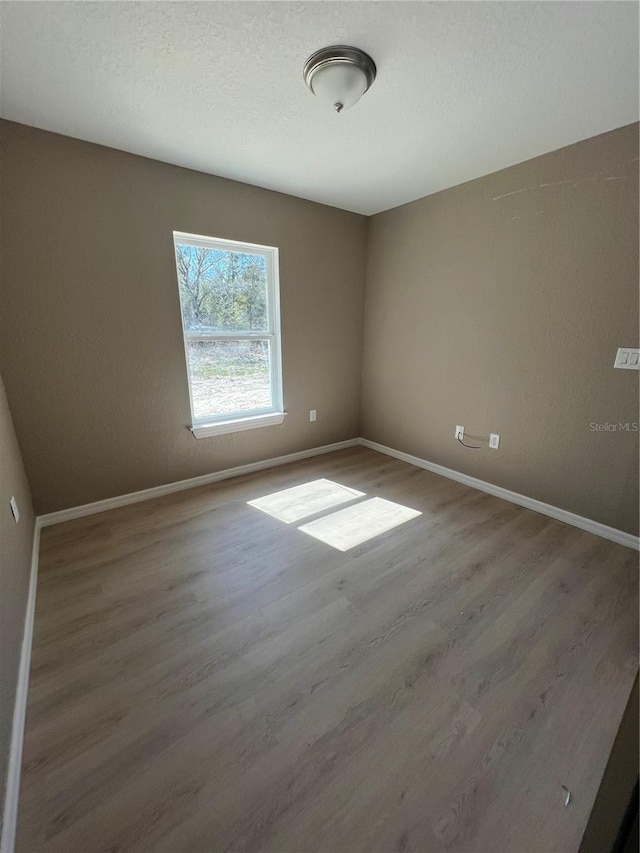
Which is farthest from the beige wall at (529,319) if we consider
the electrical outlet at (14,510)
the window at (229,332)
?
the electrical outlet at (14,510)

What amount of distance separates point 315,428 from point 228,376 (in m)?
1.04

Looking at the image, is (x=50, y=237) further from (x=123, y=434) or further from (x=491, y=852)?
(x=491, y=852)

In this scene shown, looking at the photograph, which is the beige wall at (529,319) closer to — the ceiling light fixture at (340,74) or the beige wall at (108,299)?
the beige wall at (108,299)

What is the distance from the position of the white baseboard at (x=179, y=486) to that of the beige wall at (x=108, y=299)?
0.19 ft

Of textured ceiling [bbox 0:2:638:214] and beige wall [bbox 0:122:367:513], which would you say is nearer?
textured ceiling [bbox 0:2:638:214]

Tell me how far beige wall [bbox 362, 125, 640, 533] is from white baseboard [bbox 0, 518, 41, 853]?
291cm

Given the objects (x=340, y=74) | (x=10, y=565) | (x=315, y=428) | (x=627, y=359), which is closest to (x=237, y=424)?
(x=315, y=428)

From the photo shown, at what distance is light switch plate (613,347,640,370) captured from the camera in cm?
195

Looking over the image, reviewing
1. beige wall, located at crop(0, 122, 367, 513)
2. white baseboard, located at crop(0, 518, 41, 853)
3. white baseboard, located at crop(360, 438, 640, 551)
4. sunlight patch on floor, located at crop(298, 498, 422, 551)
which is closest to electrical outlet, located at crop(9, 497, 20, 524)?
white baseboard, located at crop(0, 518, 41, 853)

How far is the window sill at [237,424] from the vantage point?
279 centimetres

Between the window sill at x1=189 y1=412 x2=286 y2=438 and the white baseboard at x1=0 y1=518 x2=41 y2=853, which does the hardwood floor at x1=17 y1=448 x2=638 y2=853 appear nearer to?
the white baseboard at x1=0 y1=518 x2=41 y2=853

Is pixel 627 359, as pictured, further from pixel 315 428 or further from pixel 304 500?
pixel 315 428

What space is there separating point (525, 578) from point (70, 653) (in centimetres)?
218

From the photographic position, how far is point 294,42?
1301mm
